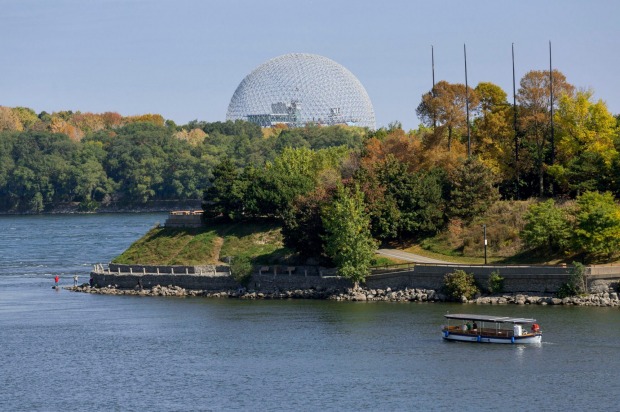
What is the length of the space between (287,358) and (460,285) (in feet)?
63.3

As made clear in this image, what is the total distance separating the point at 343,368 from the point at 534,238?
1058 inches

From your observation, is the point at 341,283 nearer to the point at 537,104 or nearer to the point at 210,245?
the point at 210,245

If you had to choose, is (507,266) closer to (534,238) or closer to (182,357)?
(534,238)

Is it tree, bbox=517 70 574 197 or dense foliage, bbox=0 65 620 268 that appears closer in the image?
dense foliage, bbox=0 65 620 268

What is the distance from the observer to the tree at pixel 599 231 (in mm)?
82812

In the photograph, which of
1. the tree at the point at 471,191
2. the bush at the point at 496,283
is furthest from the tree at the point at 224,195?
the bush at the point at 496,283

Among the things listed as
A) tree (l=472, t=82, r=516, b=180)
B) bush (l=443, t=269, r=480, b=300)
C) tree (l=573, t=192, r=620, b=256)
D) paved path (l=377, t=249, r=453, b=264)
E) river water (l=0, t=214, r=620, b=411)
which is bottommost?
river water (l=0, t=214, r=620, b=411)

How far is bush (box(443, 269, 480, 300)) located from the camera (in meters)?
82.6

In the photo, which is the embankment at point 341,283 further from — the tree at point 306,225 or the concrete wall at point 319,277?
the tree at point 306,225

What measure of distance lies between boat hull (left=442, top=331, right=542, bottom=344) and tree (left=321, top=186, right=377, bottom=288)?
17.9 meters

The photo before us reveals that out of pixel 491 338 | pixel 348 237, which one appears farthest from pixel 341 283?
pixel 491 338

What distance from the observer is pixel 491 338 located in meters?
69.7

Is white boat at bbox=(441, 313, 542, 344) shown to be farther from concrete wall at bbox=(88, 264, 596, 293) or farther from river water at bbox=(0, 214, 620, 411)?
concrete wall at bbox=(88, 264, 596, 293)

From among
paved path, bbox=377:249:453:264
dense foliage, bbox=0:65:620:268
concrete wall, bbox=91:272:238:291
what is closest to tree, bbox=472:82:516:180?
dense foliage, bbox=0:65:620:268
